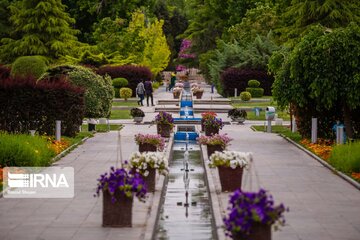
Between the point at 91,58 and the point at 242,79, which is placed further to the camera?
the point at 91,58

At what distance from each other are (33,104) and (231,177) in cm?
1319

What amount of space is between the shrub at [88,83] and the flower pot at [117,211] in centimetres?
2000

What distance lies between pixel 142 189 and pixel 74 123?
57.7 feet

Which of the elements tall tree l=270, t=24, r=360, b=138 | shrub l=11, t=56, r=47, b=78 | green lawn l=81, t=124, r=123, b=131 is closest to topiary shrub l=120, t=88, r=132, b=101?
shrub l=11, t=56, r=47, b=78

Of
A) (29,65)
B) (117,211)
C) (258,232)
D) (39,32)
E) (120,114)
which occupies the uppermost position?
(39,32)

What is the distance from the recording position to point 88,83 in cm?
3316

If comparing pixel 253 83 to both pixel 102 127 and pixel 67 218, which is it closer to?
pixel 102 127

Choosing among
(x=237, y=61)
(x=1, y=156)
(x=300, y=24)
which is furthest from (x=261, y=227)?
(x=237, y=61)

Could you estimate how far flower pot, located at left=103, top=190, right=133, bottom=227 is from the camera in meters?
12.9

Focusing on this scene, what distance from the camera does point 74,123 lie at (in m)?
30.1

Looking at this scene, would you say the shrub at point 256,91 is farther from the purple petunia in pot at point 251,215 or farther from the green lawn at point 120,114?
the purple petunia in pot at point 251,215

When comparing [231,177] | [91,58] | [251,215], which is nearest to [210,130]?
[231,177]

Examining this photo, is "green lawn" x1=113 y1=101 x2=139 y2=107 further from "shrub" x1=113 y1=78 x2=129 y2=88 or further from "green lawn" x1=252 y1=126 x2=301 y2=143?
"green lawn" x1=252 y1=126 x2=301 y2=143

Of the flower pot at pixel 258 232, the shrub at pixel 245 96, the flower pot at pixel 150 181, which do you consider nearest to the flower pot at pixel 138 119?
the shrub at pixel 245 96
